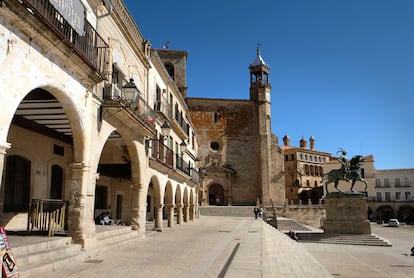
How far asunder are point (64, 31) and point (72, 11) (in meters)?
0.71

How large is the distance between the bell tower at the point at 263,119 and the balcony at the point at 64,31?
36.7 metres

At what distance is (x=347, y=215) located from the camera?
2361cm

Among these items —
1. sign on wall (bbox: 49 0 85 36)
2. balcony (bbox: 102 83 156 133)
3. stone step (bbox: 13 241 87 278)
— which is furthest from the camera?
balcony (bbox: 102 83 156 133)

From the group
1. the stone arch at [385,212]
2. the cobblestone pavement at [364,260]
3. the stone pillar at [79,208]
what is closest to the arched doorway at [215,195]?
the cobblestone pavement at [364,260]

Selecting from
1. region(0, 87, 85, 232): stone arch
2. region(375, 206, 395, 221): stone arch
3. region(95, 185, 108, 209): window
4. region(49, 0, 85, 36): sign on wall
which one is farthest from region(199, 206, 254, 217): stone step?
region(375, 206, 395, 221): stone arch

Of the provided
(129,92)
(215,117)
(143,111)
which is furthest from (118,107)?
(215,117)

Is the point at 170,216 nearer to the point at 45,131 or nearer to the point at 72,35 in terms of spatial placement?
the point at 45,131

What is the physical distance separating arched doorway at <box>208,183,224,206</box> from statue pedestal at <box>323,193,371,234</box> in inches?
872

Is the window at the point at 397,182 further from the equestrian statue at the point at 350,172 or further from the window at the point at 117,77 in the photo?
the window at the point at 117,77

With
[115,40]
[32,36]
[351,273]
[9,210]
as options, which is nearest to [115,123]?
[115,40]

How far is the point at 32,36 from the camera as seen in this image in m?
6.09

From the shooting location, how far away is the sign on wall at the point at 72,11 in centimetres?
700

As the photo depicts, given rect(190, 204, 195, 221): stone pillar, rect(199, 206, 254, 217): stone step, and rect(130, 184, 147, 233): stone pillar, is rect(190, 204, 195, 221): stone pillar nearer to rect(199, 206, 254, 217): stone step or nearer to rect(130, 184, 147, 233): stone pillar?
rect(199, 206, 254, 217): stone step

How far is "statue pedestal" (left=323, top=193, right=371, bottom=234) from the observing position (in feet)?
76.2
